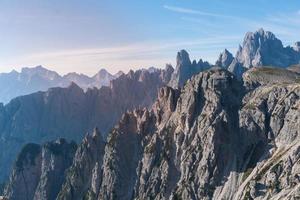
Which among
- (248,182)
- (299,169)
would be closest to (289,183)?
(299,169)

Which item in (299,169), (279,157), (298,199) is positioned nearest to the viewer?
(298,199)

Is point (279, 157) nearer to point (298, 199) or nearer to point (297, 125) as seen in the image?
point (297, 125)

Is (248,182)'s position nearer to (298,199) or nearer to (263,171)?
(263,171)

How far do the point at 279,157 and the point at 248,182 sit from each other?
48.8ft

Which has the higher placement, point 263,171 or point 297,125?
point 297,125

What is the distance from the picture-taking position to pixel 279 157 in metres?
193

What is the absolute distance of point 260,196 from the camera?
7308 inches

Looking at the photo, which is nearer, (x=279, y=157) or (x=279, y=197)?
(x=279, y=197)

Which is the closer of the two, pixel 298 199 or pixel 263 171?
pixel 298 199

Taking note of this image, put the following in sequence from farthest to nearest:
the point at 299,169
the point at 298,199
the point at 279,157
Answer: the point at 279,157, the point at 299,169, the point at 298,199

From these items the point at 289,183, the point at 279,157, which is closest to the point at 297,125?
the point at 279,157

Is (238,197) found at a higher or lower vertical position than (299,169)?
lower

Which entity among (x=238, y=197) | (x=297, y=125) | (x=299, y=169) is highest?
(x=297, y=125)

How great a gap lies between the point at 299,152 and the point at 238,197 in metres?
28.6
